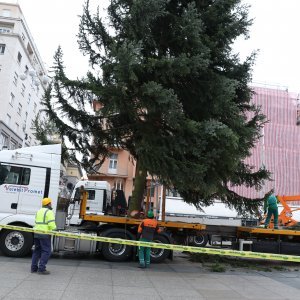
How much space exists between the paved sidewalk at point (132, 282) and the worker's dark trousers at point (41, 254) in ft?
0.87

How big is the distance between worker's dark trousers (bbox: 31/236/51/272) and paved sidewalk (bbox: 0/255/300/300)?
266 millimetres

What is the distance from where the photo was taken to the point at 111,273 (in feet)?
33.6

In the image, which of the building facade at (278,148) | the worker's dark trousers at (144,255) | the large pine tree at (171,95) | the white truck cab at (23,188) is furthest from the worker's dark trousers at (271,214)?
the building facade at (278,148)

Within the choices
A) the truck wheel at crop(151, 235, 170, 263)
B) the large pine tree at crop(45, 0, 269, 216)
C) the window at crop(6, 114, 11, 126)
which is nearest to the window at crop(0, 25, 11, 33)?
the window at crop(6, 114, 11, 126)

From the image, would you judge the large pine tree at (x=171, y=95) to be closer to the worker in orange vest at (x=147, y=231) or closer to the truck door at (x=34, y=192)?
the worker in orange vest at (x=147, y=231)

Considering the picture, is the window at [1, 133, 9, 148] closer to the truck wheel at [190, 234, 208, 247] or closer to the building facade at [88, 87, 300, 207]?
the building facade at [88, 87, 300, 207]

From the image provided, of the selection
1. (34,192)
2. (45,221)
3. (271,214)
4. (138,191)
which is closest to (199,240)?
(138,191)

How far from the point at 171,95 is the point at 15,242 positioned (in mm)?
6015

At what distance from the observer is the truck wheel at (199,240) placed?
14.1m

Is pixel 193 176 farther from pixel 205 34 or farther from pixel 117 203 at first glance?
pixel 117 203

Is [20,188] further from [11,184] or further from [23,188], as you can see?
[11,184]

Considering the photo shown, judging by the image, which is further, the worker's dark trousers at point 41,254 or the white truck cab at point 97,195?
the white truck cab at point 97,195

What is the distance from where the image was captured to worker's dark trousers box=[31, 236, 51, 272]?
30.9 ft

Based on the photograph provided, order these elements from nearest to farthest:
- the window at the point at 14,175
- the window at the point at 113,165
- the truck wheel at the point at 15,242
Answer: the truck wheel at the point at 15,242, the window at the point at 14,175, the window at the point at 113,165
